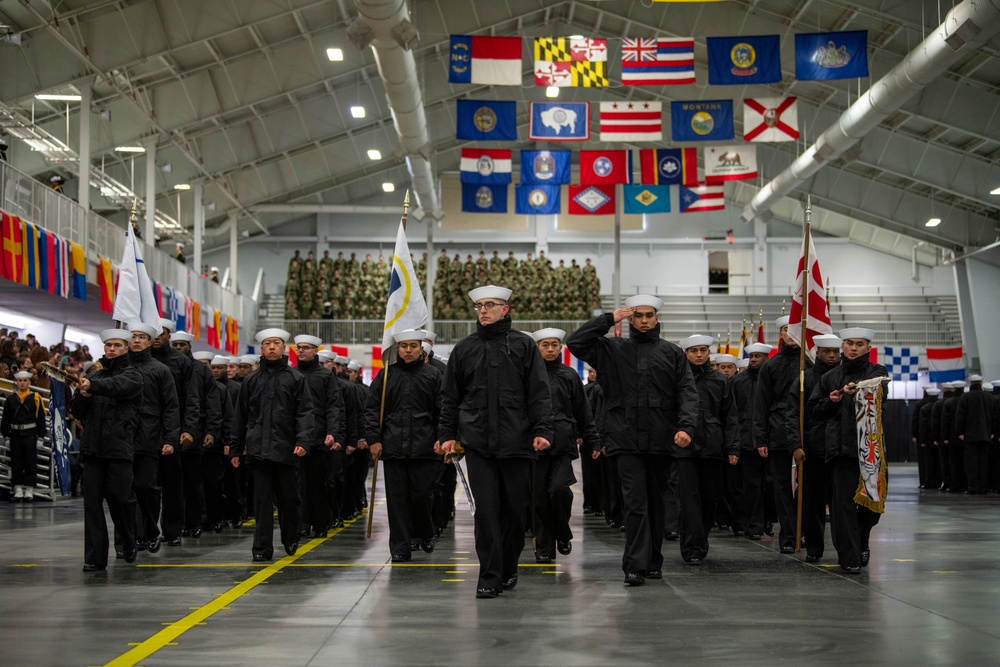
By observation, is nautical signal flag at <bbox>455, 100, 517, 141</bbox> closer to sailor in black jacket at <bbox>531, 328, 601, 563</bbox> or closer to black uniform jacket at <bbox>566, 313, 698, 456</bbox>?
sailor in black jacket at <bbox>531, 328, 601, 563</bbox>

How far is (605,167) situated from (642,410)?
2081cm

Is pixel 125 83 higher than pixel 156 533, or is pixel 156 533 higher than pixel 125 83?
pixel 125 83

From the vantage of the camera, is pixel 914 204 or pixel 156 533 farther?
pixel 914 204

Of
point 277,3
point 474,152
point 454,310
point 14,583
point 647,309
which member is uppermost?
point 277,3

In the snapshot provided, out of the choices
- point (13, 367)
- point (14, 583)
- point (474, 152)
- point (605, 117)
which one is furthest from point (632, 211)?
point (14, 583)

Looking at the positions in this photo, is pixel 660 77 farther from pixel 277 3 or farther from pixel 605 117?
pixel 277 3

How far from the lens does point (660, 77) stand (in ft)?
72.2

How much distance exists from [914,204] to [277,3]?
71.3 feet

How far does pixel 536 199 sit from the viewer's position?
29391 mm

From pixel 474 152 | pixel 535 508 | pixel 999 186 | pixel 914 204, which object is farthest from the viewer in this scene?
pixel 914 204

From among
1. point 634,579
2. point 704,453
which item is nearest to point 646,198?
point 704,453

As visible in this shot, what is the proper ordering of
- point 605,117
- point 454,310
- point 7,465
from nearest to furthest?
point 7,465
point 605,117
point 454,310

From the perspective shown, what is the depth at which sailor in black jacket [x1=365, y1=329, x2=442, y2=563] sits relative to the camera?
9.77m

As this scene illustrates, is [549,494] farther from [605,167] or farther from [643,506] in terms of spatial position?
[605,167]
